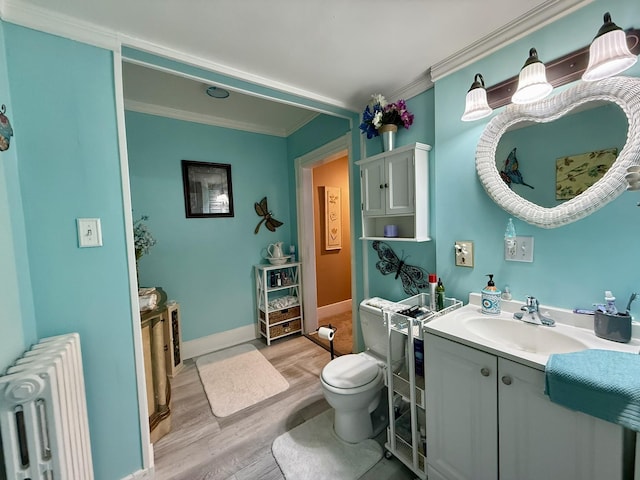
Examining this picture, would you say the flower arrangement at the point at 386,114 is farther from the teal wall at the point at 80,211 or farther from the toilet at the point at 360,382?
the teal wall at the point at 80,211

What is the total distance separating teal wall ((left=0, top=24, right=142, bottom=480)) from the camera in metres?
1.09

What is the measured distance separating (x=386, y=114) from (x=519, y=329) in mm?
1516

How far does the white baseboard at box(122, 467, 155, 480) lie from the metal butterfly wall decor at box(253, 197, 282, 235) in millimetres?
2055

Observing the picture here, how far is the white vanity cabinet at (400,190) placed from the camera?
1615mm

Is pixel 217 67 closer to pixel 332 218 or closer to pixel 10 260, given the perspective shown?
pixel 10 260

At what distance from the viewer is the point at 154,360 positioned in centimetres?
165

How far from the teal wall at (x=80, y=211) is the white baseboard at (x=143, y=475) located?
36 millimetres

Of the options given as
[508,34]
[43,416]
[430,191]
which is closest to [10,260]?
[43,416]

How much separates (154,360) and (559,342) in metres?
2.21

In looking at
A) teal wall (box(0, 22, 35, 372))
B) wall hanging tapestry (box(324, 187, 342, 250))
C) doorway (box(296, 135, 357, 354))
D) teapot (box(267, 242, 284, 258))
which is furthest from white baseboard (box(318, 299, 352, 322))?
teal wall (box(0, 22, 35, 372))

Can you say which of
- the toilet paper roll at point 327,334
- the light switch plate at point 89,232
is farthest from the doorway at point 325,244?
the light switch plate at point 89,232

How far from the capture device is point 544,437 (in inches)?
34.2

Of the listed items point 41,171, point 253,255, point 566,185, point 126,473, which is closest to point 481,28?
point 566,185

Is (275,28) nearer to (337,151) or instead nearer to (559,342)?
(337,151)
